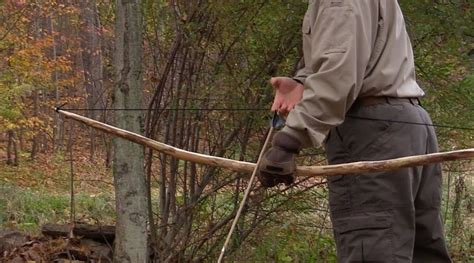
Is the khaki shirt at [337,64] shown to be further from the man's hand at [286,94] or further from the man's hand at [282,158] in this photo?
the man's hand at [286,94]

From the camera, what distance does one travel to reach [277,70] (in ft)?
Answer: 18.1

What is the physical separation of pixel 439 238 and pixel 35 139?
16.9 m

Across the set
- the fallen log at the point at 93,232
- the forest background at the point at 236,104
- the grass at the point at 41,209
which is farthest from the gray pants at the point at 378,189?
the grass at the point at 41,209

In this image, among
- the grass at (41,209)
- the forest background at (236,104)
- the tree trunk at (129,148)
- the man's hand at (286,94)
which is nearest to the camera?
the man's hand at (286,94)

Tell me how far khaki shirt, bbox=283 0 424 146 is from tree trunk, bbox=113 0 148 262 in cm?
242

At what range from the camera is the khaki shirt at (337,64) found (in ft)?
9.20

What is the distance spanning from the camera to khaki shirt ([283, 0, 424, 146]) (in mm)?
2803

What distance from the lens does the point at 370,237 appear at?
9.74 ft

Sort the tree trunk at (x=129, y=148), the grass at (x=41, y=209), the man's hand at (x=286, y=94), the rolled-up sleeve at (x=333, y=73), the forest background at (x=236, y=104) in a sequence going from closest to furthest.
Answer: the rolled-up sleeve at (x=333, y=73) → the man's hand at (x=286, y=94) → the tree trunk at (x=129, y=148) → the forest background at (x=236, y=104) → the grass at (x=41, y=209)

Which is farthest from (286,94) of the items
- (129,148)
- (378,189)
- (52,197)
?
(52,197)

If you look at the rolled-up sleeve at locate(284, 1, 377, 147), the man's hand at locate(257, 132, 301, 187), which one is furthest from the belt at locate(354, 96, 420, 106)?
the man's hand at locate(257, 132, 301, 187)

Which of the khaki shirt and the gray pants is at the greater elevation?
the khaki shirt

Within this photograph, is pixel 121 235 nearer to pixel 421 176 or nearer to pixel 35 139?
pixel 421 176

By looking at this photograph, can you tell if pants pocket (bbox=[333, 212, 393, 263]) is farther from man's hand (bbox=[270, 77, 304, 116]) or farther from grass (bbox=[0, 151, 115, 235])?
grass (bbox=[0, 151, 115, 235])
